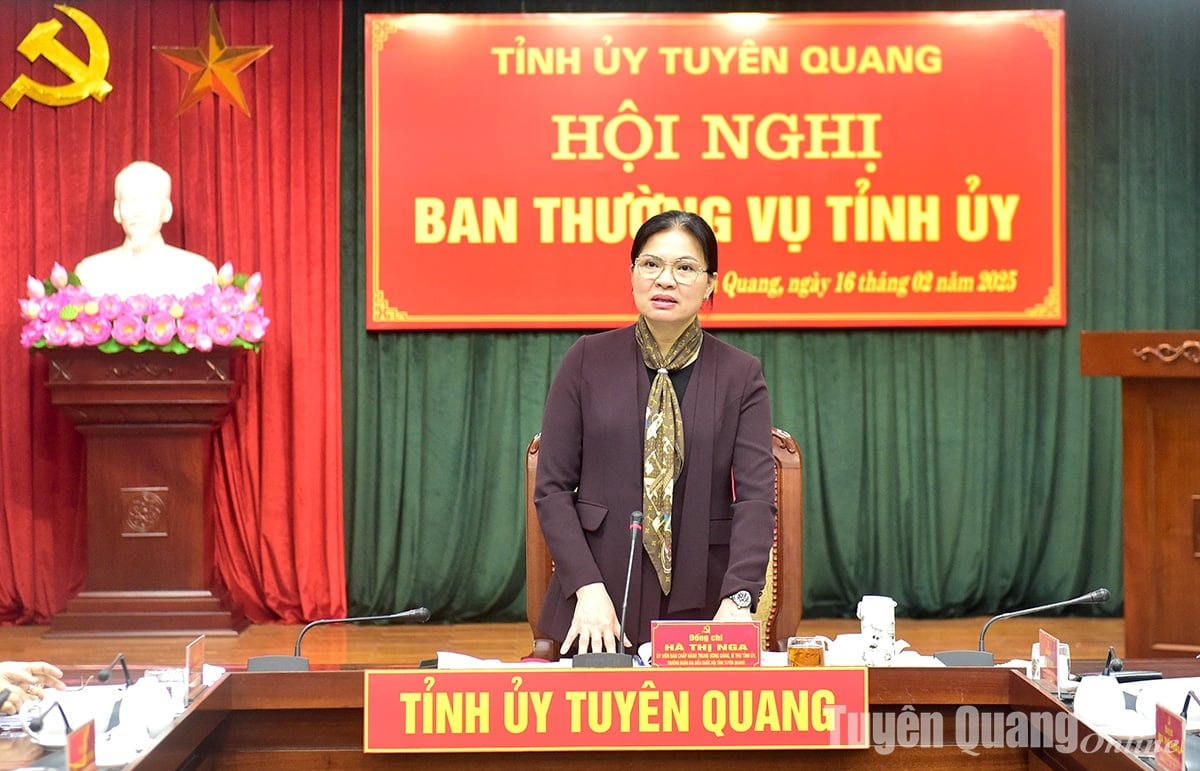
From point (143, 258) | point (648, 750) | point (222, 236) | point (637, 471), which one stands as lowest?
point (648, 750)

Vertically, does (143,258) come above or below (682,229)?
above

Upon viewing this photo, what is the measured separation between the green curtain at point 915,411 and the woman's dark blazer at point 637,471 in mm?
2809

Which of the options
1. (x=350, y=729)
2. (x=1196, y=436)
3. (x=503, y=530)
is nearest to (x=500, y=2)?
(x=503, y=530)

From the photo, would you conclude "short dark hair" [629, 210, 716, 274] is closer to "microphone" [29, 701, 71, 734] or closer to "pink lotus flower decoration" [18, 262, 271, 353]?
"microphone" [29, 701, 71, 734]

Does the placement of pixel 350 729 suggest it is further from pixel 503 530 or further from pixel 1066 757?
pixel 503 530

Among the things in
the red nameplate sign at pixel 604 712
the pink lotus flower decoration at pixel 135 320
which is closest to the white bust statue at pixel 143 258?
the pink lotus flower decoration at pixel 135 320

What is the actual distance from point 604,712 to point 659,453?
0.63 m

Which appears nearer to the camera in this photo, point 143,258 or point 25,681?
point 25,681

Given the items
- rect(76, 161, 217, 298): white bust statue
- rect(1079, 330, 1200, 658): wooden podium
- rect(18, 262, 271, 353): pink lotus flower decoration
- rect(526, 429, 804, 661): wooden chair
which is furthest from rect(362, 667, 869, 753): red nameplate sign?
rect(76, 161, 217, 298): white bust statue

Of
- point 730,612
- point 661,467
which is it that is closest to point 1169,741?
point 730,612

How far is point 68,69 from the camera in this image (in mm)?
4652

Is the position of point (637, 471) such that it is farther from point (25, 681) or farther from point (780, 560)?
point (25, 681)

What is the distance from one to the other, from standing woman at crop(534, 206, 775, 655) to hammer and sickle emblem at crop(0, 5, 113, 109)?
133 inches

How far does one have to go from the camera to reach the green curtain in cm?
475
